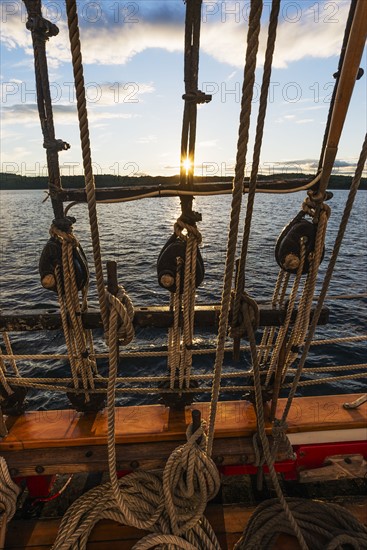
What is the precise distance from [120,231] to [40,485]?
89.4 feet

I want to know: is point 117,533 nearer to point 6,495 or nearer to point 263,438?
point 6,495

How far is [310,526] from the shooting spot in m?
2.46

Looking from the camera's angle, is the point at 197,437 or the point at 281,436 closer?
the point at 197,437

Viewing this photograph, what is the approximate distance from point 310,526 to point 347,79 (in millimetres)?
2997

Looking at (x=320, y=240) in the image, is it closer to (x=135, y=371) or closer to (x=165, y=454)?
(x=165, y=454)

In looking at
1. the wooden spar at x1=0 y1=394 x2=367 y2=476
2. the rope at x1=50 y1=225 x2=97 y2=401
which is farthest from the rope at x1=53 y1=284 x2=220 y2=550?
the rope at x1=50 y1=225 x2=97 y2=401

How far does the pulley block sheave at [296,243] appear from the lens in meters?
2.26

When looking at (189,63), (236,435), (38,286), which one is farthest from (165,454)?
(38,286)

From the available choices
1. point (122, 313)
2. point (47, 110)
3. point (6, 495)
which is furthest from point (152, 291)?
point (122, 313)

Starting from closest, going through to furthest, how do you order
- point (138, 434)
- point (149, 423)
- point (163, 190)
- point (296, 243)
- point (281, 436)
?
point (163, 190) < point (296, 243) < point (281, 436) < point (138, 434) < point (149, 423)

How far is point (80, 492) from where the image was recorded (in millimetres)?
2943

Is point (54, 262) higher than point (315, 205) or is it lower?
lower

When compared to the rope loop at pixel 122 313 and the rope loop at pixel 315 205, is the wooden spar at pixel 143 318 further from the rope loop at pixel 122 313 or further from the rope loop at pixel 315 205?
the rope loop at pixel 315 205

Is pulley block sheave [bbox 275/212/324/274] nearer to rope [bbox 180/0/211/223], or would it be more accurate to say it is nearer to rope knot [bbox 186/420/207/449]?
A: rope [bbox 180/0/211/223]
